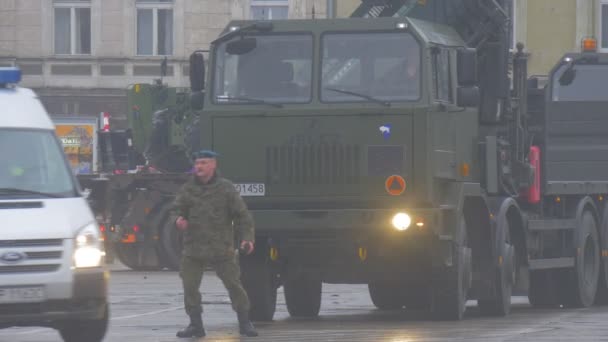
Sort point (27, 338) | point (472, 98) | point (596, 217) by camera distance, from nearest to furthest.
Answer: point (27, 338) → point (472, 98) → point (596, 217)

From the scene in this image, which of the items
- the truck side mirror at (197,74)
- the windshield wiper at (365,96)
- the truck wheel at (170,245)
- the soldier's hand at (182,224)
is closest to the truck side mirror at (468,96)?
the windshield wiper at (365,96)

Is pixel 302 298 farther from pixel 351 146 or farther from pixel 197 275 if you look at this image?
pixel 197 275

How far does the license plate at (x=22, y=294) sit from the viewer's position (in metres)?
12.4

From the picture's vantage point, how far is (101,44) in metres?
44.2

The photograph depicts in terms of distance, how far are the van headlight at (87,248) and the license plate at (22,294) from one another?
35cm

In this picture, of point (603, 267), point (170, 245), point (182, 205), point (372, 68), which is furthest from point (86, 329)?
point (170, 245)

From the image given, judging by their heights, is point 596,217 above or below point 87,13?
below

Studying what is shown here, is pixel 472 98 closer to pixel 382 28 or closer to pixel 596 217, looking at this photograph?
pixel 382 28

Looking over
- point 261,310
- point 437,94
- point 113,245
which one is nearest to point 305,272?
point 261,310

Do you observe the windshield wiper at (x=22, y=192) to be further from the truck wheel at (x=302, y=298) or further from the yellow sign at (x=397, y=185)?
the truck wheel at (x=302, y=298)

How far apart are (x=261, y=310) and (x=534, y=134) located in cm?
434

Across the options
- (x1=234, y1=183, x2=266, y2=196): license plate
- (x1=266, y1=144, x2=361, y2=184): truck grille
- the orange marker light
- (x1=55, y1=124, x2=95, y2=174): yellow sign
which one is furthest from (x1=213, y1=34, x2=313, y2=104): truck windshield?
(x1=55, y1=124, x2=95, y2=174): yellow sign

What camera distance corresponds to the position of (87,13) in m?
44.7

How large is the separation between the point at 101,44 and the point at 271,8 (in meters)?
4.43
